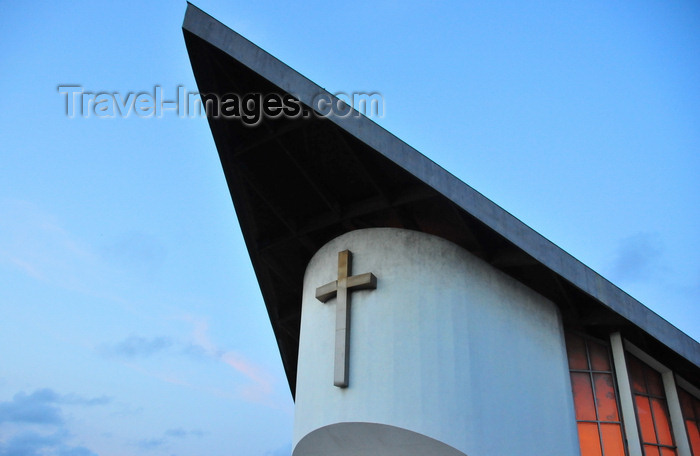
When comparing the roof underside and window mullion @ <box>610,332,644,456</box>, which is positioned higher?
the roof underside

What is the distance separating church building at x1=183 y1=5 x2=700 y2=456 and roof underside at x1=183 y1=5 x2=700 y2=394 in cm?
4

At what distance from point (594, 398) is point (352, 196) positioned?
6814 mm

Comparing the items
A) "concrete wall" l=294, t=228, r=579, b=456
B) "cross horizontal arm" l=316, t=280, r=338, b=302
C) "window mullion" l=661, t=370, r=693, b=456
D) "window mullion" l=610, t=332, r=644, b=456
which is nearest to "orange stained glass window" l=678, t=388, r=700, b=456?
"window mullion" l=661, t=370, r=693, b=456

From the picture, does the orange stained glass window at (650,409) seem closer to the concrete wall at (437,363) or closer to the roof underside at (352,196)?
Answer: the roof underside at (352,196)

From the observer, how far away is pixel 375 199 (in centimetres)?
1342

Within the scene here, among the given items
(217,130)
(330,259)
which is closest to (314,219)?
(330,259)

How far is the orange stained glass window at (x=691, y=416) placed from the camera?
1331 centimetres

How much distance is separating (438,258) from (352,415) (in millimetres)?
3547

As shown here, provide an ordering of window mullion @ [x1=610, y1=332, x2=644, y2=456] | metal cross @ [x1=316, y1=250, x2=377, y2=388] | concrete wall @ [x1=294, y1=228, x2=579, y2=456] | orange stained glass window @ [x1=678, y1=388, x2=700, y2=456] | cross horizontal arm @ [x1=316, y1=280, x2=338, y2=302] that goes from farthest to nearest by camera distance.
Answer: orange stained glass window @ [x1=678, y1=388, x2=700, y2=456] < cross horizontal arm @ [x1=316, y1=280, x2=338, y2=302] < window mullion @ [x1=610, y1=332, x2=644, y2=456] < metal cross @ [x1=316, y1=250, x2=377, y2=388] < concrete wall @ [x1=294, y1=228, x2=579, y2=456]

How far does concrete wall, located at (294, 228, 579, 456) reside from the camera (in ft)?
36.0

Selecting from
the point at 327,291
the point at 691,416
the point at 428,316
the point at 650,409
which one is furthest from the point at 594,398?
the point at 327,291

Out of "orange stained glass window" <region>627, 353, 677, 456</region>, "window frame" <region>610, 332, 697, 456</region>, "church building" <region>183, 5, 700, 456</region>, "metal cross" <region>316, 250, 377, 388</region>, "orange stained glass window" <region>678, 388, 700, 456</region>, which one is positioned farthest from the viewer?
"orange stained glass window" <region>678, 388, 700, 456</region>

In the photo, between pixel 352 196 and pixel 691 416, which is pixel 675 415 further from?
pixel 352 196

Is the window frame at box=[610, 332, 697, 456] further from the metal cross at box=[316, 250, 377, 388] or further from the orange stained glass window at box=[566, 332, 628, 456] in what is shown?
the metal cross at box=[316, 250, 377, 388]
